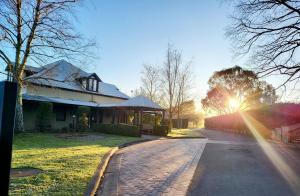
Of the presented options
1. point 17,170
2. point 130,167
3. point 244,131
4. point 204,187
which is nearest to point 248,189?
point 204,187

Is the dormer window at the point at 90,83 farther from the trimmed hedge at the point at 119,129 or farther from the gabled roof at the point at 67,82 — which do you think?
the trimmed hedge at the point at 119,129

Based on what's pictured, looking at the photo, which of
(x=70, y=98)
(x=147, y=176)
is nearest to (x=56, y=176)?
(x=147, y=176)

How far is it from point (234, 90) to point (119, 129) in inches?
1325

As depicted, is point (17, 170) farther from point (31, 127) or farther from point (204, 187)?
point (31, 127)

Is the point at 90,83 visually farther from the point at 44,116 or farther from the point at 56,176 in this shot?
the point at 56,176

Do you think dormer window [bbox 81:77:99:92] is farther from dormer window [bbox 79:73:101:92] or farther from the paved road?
the paved road

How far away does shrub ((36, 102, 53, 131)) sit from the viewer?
26.7 meters

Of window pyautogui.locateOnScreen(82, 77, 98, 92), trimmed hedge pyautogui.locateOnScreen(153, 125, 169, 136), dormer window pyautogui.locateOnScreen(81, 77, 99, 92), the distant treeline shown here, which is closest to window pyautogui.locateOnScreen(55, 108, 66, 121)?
dormer window pyautogui.locateOnScreen(81, 77, 99, 92)

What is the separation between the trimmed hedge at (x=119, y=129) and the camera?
26.4m

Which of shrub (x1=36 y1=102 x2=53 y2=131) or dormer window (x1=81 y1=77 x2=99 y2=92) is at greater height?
dormer window (x1=81 y1=77 x2=99 y2=92)

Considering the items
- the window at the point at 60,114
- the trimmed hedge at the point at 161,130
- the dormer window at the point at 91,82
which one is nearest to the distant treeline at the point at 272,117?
the trimmed hedge at the point at 161,130

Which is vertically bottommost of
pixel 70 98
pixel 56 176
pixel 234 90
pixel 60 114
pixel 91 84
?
pixel 56 176

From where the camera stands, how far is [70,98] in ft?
109

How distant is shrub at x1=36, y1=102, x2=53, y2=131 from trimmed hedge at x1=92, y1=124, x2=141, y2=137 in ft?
16.9
